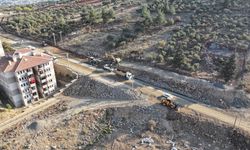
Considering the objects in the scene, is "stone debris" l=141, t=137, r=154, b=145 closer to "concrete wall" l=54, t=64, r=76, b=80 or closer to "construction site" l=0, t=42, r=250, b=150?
"construction site" l=0, t=42, r=250, b=150

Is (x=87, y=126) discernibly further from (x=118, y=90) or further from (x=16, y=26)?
(x=16, y=26)

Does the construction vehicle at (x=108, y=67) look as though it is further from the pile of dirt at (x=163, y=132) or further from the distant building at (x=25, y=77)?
the pile of dirt at (x=163, y=132)

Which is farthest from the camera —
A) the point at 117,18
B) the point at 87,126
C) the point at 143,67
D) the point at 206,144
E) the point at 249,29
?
the point at 117,18

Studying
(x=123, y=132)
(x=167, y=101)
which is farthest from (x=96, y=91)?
(x=167, y=101)

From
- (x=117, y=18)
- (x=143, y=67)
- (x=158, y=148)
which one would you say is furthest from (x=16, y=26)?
(x=158, y=148)

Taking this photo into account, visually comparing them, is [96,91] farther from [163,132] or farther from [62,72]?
[163,132]

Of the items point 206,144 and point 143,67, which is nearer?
point 206,144
